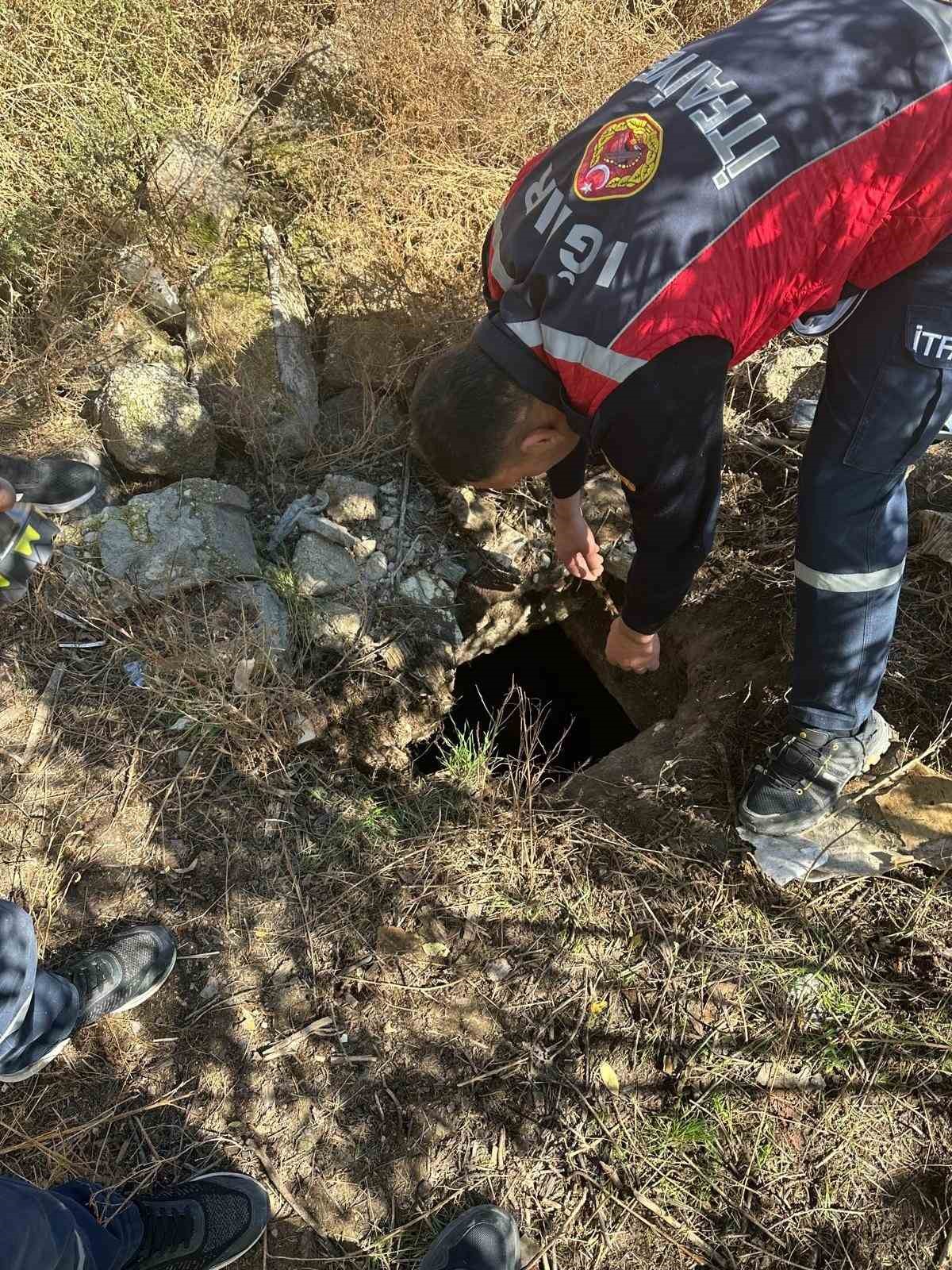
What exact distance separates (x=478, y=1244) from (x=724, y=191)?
7.25 ft

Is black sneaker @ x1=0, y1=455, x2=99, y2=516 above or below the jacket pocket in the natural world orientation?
below

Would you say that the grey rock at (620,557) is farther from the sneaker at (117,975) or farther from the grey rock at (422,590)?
the sneaker at (117,975)

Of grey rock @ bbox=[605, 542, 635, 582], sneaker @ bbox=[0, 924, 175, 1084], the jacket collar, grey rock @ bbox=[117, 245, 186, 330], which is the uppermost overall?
grey rock @ bbox=[117, 245, 186, 330]

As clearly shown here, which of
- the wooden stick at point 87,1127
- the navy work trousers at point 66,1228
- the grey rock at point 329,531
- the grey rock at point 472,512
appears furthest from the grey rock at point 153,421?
the navy work trousers at point 66,1228

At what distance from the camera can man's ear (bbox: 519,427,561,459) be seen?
149 cm

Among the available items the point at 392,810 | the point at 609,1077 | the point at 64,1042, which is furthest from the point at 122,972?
the point at 609,1077

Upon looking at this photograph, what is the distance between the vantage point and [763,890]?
6.63 ft

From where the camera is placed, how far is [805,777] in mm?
2021

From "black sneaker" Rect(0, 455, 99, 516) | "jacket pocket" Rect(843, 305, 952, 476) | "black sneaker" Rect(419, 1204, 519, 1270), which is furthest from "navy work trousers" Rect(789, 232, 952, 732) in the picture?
"black sneaker" Rect(0, 455, 99, 516)

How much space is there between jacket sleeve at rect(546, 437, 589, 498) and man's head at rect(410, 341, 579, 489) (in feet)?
1.17

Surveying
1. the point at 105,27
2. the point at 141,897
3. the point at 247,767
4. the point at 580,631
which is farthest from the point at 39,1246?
the point at 105,27

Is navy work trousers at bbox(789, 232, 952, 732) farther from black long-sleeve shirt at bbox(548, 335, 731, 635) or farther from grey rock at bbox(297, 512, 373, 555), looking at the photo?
grey rock at bbox(297, 512, 373, 555)

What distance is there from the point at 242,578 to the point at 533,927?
55.4 inches

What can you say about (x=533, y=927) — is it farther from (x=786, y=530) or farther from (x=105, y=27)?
(x=105, y=27)
